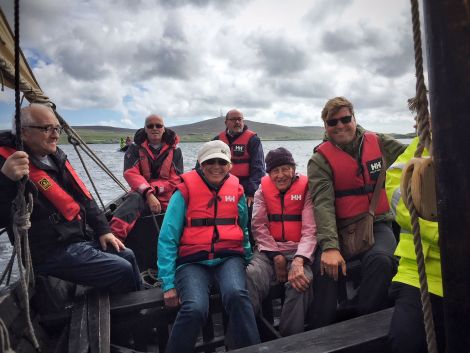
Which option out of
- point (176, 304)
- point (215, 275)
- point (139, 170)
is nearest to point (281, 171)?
point (215, 275)

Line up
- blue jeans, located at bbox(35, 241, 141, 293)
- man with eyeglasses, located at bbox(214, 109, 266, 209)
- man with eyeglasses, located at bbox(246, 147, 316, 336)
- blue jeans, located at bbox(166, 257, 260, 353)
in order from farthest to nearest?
man with eyeglasses, located at bbox(214, 109, 266, 209) → blue jeans, located at bbox(35, 241, 141, 293) → man with eyeglasses, located at bbox(246, 147, 316, 336) → blue jeans, located at bbox(166, 257, 260, 353)

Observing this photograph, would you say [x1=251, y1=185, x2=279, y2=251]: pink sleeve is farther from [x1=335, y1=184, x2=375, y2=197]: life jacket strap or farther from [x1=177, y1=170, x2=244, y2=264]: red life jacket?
[x1=335, y1=184, x2=375, y2=197]: life jacket strap

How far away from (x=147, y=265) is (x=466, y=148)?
4.53 m

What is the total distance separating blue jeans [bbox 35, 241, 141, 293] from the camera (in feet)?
9.02

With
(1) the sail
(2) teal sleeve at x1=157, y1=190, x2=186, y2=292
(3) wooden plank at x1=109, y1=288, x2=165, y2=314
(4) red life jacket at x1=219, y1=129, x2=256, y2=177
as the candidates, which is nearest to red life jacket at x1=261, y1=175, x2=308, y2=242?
(2) teal sleeve at x1=157, y1=190, x2=186, y2=292

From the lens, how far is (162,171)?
507 centimetres

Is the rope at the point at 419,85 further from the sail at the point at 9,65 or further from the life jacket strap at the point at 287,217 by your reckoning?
the sail at the point at 9,65

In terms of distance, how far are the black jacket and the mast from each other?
2.63m

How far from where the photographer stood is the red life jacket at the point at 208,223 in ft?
9.48

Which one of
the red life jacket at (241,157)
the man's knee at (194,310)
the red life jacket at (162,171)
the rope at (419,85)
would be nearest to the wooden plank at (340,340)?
the man's knee at (194,310)

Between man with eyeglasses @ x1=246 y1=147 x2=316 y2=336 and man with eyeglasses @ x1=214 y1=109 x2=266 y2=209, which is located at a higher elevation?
man with eyeglasses @ x1=214 y1=109 x2=266 y2=209

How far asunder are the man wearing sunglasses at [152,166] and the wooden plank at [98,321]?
→ 1.92 meters

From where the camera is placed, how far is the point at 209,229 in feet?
9.73

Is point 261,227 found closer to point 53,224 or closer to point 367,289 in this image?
point 367,289
